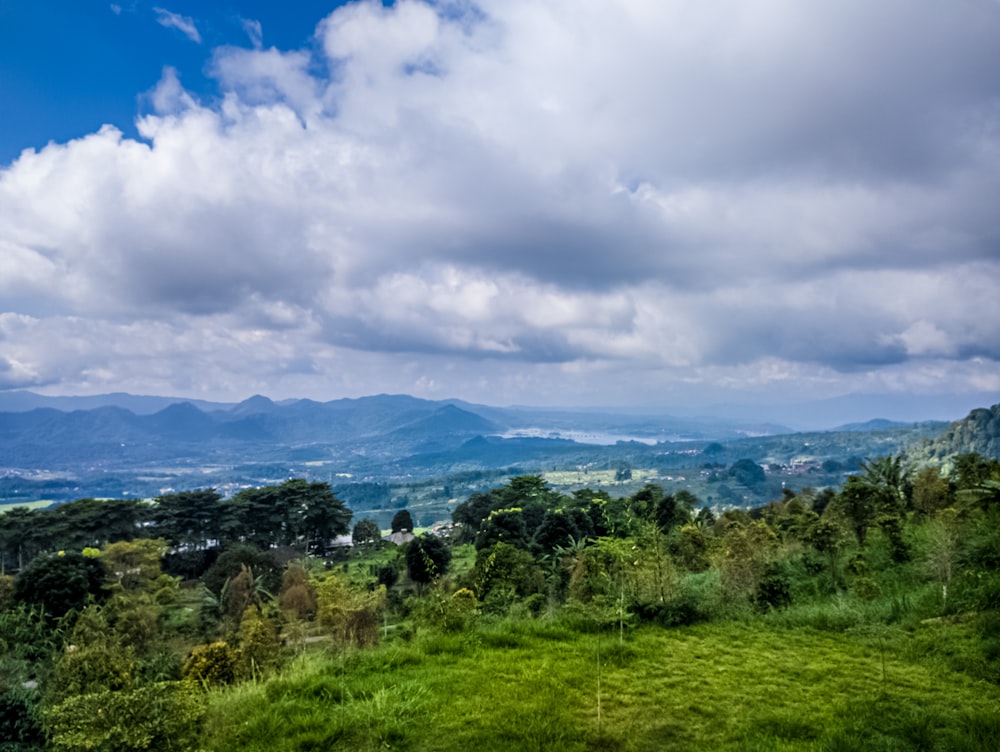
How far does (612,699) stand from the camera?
5457mm

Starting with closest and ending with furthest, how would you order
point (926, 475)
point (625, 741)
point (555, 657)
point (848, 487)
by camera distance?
point (625, 741) → point (555, 657) → point (848, 487) → point (926, 475)

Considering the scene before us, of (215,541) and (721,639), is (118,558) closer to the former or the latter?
(215,541)

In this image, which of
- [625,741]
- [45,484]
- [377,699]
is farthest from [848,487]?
[45,484]

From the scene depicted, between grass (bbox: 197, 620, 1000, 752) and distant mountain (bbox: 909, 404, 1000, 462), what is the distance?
9819cm

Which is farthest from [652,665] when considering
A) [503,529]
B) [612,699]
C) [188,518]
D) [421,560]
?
[188,518]

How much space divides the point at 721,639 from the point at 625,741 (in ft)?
11.4

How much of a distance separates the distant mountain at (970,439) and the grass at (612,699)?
98.2 metres

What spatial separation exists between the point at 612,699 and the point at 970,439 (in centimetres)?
11730

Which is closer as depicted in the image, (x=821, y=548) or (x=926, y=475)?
(x=821, y=548)

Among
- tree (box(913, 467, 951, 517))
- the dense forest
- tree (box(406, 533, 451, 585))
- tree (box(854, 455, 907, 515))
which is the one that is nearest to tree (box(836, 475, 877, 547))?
the dense forest

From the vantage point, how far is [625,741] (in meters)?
4.61

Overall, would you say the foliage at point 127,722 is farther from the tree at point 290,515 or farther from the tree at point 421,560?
the tree at point 290,515

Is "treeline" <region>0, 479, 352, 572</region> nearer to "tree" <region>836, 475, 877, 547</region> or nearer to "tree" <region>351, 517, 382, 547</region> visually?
"tree" <region>351, 517, 382, 547</region>

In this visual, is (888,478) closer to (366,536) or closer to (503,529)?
(503,529)
